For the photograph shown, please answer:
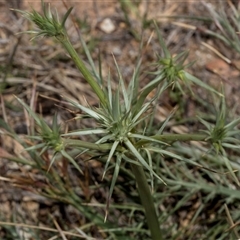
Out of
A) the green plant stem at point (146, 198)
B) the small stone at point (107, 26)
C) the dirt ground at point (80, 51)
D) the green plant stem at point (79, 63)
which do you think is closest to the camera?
the green plant stem at point (79, 63)

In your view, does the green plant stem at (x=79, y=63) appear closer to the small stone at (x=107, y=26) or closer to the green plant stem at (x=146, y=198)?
the green plant stem at (x=146, y=198)

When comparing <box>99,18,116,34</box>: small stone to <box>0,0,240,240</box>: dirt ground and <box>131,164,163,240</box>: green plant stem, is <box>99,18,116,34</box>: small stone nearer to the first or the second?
<box>0,0,240,240</box>: dirt ground

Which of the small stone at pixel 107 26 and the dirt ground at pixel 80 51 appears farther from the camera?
the small stone at pixel 107 26

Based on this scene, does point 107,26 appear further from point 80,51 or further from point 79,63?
point 79,63

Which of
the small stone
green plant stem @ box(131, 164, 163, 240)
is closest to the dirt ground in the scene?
the small stone

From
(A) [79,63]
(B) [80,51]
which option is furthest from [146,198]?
(B) [80,51]

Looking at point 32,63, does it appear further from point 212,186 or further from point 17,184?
point 212,186

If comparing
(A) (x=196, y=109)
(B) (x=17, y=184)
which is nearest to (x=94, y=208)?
(B) (x=17, y=184)

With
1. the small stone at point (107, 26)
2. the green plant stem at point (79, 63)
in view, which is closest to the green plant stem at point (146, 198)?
the green plant stem at point (79, 63)
